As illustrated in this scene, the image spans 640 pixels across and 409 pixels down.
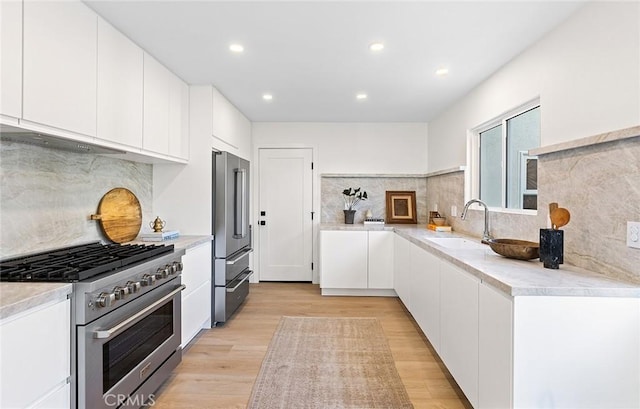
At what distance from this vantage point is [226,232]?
10.6 feet

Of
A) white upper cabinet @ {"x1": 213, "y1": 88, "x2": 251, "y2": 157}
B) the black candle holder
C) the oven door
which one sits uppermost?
white upper cabinet @ {"x1": 213, "y1": 88, "x2": 251, "y2": 157}

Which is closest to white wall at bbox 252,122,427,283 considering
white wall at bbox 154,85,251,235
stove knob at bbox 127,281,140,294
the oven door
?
white wall at bbox 154,85,251,235

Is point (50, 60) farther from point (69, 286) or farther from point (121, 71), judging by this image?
point (69, 286)

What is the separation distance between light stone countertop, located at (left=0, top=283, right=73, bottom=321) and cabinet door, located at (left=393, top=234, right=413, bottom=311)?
8.97 ft

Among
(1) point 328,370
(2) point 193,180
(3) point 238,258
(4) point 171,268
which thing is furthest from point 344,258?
(4) point 171,268

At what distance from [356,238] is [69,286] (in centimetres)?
313

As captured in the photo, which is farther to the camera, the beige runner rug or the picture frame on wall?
the picture frame on wall

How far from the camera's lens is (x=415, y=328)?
319 cm

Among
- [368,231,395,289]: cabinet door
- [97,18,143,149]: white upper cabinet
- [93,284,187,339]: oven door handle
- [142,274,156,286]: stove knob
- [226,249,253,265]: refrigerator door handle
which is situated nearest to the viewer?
[93,284,187,339]: oven door handle

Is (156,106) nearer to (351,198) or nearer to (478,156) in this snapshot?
(351,198)

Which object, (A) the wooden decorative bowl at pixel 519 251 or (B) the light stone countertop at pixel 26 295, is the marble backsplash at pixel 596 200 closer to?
(A) the wooden decorative bowl at pixel 519 251

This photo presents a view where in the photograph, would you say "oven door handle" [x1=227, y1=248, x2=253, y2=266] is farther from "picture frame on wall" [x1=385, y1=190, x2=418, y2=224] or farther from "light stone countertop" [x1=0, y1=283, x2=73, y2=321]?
"picture frame on wall" [x1=385, y1=190, x2=418, y2=224]

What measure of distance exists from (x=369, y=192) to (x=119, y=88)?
3419mm

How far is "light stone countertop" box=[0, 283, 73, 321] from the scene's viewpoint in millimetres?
1153
